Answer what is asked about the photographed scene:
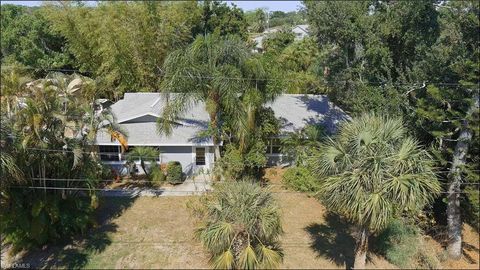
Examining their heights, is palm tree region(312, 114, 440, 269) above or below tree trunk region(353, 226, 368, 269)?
above

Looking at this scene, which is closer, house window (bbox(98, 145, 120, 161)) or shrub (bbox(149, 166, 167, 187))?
shrub (bbox(149, 166, 167, 187))

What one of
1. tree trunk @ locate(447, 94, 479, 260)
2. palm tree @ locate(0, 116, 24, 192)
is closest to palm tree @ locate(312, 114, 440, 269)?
tree trunk @ locate(447, 94, 479, 260)

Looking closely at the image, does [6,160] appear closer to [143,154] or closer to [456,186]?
[143,154]

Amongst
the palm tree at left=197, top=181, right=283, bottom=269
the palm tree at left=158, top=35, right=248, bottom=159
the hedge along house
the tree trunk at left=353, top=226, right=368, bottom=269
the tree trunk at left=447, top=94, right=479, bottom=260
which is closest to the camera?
the palm tree at left=197, top=181, right=283, bottom=269

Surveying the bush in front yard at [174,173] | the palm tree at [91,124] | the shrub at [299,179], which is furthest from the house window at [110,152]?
the shrub at [299,179]

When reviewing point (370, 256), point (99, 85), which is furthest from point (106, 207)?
point (370, 256)

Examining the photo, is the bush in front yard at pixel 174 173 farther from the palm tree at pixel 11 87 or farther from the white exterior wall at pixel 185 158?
the palm tree at pixel 11 87

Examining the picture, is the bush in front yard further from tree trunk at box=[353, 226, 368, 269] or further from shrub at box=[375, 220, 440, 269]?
tree trunk at box=[353, 226, 368, 269]
